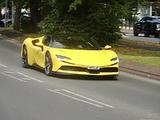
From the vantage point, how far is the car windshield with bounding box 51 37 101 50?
17219mm

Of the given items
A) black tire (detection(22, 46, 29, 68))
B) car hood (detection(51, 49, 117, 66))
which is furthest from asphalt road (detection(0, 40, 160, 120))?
black tire (detection(22, 46, 29, 68))

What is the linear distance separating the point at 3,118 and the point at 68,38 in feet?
27.1

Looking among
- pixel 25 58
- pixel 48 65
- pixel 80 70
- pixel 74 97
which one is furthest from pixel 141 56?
pixel 74 97

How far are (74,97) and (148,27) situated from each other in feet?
116

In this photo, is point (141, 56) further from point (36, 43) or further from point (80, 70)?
point (80, 70)

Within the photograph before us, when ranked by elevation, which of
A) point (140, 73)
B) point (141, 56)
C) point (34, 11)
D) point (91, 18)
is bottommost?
point (140, 73)

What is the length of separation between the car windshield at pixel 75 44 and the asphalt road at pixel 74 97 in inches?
41.1

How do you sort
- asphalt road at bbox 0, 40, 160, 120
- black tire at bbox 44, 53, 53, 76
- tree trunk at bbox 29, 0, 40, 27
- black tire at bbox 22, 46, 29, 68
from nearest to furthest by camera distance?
asphalt road at bbox 0, 40, 160, 120, black tire at bbox 44, 53, 53, 76, black tire at bbox 22, 46, 29, 68, tree trunk at bbox 29, 0, 40, 27

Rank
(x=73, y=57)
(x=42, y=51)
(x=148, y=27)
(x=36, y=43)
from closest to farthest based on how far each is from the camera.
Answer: (x=73, y=57), (x=42, y=51), (x=36, y=43), (x=148, y=27)

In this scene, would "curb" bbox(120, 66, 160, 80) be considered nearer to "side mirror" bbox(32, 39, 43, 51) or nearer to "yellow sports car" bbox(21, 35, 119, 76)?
"yellow sports car" bbox(21, 35, 119, 76)

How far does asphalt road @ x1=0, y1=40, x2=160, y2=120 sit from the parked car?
1142 inches

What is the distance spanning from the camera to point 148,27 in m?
47.5

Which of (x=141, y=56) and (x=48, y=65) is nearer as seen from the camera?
(x=48, y=65)

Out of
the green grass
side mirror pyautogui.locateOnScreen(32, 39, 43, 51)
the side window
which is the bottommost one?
the green grass
